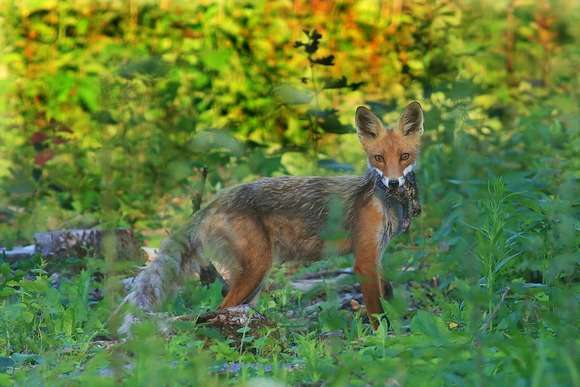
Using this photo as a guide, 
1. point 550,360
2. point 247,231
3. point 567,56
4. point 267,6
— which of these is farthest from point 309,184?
point 567,56

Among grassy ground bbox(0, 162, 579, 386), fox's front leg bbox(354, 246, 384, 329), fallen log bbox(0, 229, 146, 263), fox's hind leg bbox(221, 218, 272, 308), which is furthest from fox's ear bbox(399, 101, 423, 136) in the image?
fallen log bbox(0, 229, 146, 263)

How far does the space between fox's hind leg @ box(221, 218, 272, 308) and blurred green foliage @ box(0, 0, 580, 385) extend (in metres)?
0.15

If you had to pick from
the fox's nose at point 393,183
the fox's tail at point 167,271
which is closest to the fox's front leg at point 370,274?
the fox's nose at point 393,183

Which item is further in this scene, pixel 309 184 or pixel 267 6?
pixel 267 6

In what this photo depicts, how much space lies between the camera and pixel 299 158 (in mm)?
12039

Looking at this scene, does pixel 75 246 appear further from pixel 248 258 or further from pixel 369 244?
pixel 369 244

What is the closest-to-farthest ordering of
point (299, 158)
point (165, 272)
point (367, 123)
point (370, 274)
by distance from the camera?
1. point (165, 272)
2. point (370, 274)
3. point (367, 123)
4. point (299, 158)

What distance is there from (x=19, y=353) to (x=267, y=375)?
148 centimetres

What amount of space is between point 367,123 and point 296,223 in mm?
794

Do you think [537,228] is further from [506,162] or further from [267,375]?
[506,162]

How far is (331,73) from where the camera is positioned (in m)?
12.7

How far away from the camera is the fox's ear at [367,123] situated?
7.02 m

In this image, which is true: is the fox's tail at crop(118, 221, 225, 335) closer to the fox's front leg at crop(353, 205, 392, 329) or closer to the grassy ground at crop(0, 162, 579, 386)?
the grassy ground at crop(0, 162, 579, 386)

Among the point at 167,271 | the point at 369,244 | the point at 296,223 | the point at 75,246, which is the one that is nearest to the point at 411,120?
the point at 369,244
